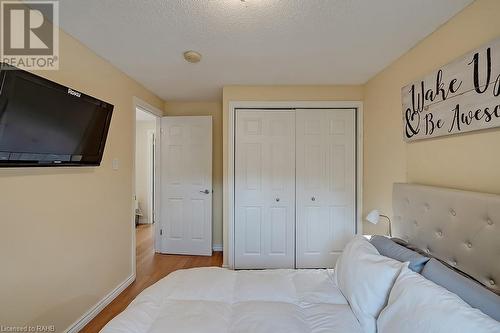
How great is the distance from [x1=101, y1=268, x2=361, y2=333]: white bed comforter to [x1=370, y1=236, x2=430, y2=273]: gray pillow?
1.29ft

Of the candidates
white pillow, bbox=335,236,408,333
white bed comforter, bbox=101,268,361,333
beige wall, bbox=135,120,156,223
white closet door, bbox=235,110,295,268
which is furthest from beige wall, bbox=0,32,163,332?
beige wall, bbox=135,120,156,223

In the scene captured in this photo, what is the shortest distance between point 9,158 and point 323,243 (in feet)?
9.83

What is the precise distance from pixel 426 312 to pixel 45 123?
85.7 inches

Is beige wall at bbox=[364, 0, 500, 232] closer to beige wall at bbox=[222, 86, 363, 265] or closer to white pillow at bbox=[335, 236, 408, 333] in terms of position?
beige wall at bbox=[222, 86, 363, 265]

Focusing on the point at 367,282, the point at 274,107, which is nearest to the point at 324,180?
the point at 274,107

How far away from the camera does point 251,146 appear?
2965 mm

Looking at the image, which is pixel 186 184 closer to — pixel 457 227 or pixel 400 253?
pixel 400 253

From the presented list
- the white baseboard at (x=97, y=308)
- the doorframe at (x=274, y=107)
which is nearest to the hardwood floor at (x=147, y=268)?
the white baseboard at (x=97, y=308)

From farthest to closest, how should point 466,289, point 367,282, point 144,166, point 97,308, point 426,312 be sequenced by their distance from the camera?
1. point 144,166
2. point 97,308
3. point 367,282
4. point 466,289
5. point 426,312

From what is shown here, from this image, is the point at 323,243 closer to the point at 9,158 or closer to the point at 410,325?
the point at 410,325

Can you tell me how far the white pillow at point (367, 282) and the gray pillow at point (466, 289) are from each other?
0.12 metres

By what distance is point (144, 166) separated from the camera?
5.27 meters

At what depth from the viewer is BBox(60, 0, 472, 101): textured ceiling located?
1.46 metres

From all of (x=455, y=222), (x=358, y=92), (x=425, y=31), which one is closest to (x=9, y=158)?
(x=455, y=222)
